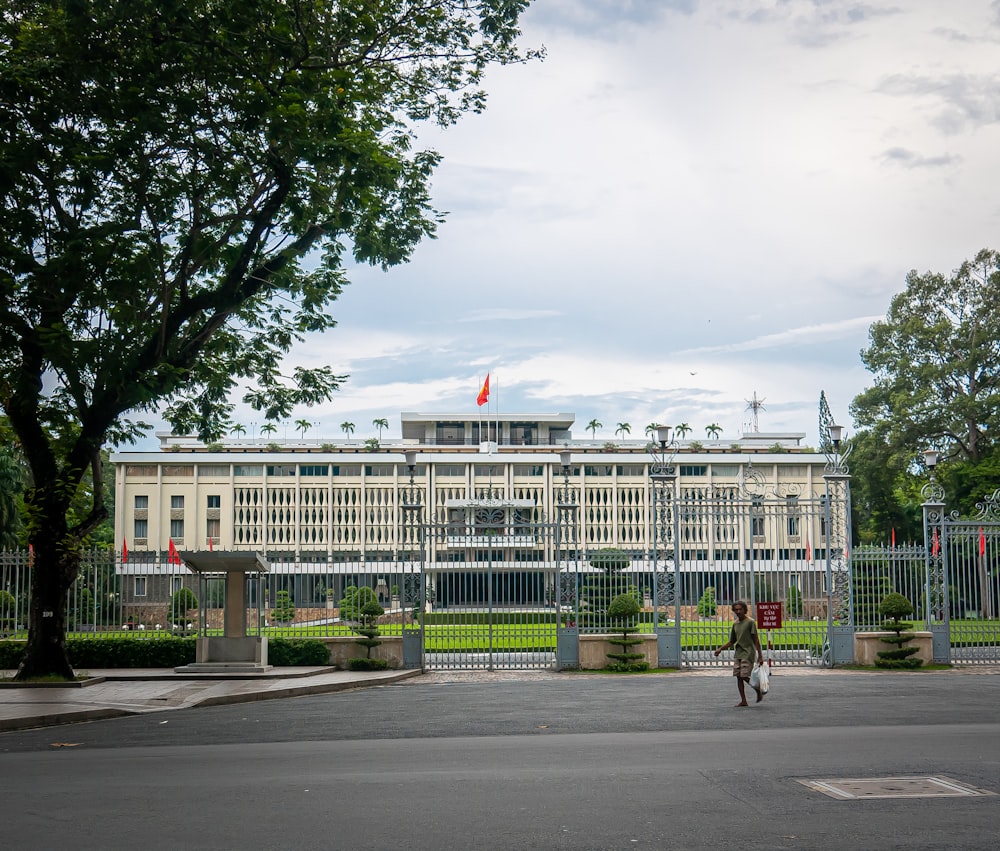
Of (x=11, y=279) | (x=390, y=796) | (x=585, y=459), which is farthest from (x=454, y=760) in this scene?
(x=585, y=459)

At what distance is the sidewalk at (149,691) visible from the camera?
15.8 metres

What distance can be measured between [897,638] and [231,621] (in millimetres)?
13937

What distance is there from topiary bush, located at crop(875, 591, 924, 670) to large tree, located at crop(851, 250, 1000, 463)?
1313 inches

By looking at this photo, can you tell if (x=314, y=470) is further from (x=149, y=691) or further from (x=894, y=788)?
(x=894, y=788)

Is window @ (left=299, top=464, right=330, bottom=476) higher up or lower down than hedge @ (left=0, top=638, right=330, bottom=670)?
higher up

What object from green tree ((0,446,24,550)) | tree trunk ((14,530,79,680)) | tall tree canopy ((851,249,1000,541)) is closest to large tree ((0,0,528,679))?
tree trunk ((14,530,79,680))

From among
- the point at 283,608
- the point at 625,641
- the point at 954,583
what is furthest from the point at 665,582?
the point at 283,608

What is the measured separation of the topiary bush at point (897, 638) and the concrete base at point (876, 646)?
0.13 meters

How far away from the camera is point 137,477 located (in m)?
90.8

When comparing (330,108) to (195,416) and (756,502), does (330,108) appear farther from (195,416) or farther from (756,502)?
(756,502)

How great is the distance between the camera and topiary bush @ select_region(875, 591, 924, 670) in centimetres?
2295

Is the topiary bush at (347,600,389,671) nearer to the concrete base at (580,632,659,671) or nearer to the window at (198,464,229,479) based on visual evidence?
the concrete base at (580,632,659,671)

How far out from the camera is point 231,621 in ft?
74.4

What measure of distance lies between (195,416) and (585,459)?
69.8 meters
